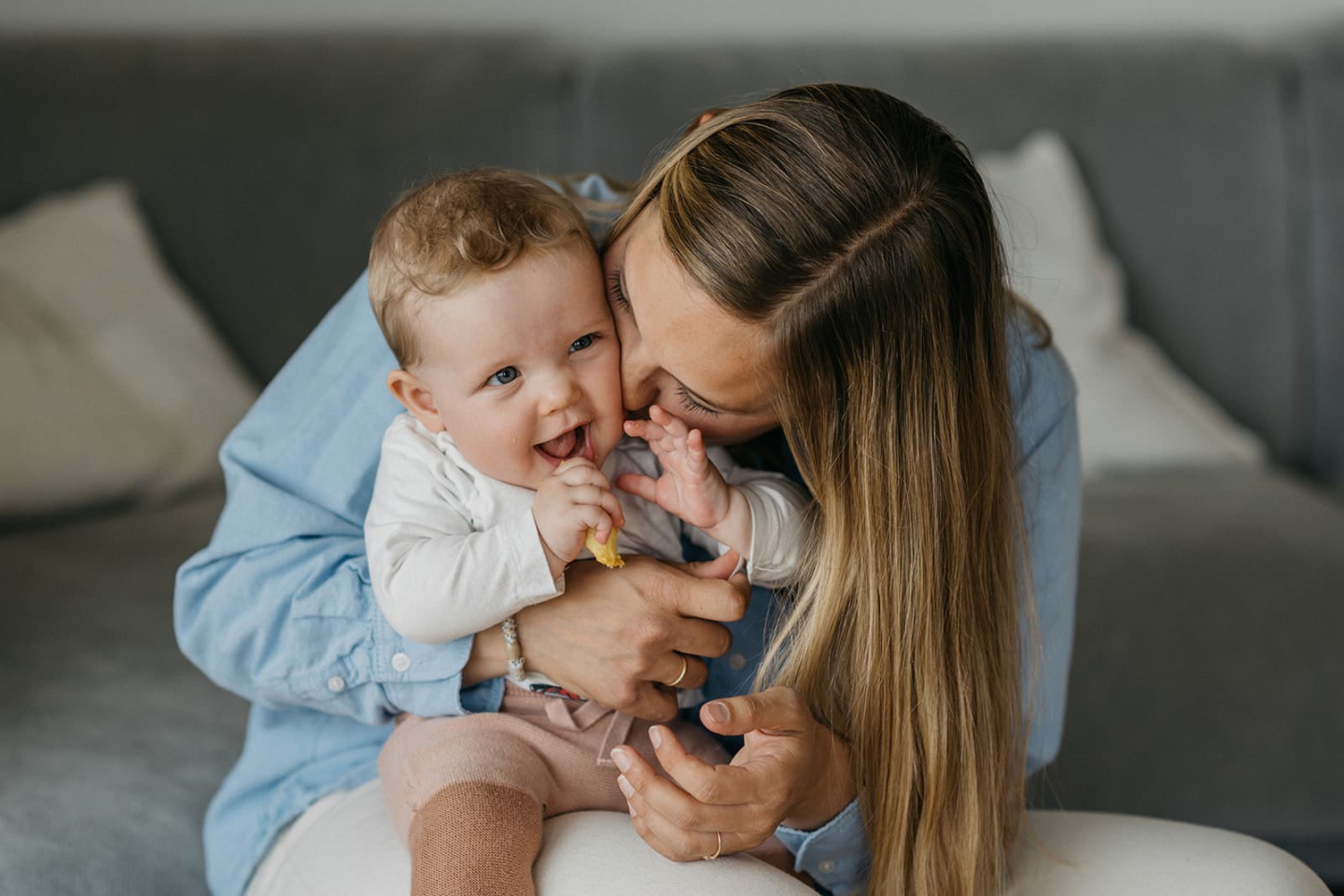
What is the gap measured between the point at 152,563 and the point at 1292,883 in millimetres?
1458

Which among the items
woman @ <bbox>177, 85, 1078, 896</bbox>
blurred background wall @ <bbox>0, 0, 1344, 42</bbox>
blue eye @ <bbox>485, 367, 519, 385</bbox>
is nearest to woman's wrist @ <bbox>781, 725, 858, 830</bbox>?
woman @ <bbox>177, 85, 1078, 896</bbox>

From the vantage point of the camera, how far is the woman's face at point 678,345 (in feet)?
2.90

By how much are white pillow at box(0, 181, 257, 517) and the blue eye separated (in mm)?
1260

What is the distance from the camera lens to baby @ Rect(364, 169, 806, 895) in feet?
2.93

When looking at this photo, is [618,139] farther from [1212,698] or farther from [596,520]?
[596,520]

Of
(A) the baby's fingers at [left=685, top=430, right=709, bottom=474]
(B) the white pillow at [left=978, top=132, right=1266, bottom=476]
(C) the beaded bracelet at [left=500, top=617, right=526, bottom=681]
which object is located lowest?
(B) the white pillow at [left=978, top=132, right=1266, bottom=476]

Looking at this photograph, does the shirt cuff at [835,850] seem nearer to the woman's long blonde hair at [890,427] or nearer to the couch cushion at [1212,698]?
the woman's long blonde hair at [890,427]

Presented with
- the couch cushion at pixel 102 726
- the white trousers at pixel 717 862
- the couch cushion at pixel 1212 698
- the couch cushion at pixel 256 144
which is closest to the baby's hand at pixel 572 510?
the white trousers at pixel 717 862

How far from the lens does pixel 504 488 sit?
3.20 feet

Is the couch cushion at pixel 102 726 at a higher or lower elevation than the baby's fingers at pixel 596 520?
lower

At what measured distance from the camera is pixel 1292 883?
100 centimetres

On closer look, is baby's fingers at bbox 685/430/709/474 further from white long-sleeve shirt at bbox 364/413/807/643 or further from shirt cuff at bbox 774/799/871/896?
shirt cuff at bbox 774/799/871/896


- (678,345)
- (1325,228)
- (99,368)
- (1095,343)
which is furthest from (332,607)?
(1325,228)

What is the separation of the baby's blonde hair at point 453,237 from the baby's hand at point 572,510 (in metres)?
0.16
